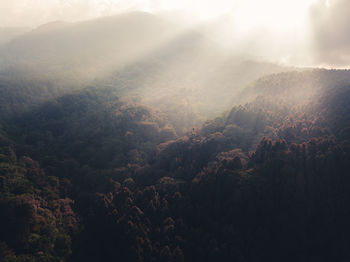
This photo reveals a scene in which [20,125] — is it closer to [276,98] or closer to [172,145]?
[172,145]

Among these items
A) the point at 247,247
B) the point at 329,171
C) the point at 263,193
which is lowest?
the point at 247,247

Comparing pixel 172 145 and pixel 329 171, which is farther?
pixel 172 145

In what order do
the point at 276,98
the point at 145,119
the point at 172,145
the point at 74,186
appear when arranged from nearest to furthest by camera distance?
the point at 74,186 < the point at 172,145 < the point at 276,98 < the point at 145,119

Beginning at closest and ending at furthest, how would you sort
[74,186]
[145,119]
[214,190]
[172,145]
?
[214,190] < [74,186] < [172,145] < [145,119]

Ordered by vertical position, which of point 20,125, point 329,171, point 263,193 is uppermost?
point 20,125

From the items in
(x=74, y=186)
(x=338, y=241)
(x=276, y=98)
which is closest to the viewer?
(x=338, y=241)

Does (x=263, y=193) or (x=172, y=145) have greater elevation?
(x=172, y=145)

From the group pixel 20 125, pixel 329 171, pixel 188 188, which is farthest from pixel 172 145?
pixel 20 125

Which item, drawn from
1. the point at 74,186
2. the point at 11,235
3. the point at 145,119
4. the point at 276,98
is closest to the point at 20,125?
the point at 145,119

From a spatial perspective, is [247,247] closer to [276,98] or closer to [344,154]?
[344,154]
